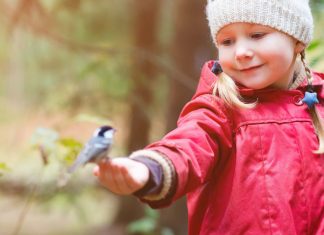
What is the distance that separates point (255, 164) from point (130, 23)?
19.8 feet

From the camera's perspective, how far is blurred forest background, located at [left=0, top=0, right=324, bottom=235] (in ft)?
17.4

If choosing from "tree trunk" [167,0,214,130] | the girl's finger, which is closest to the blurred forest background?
"tree trunk" [167,0,214,130]

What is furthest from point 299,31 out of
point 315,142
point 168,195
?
point 168,195

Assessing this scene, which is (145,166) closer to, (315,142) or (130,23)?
(315,142)

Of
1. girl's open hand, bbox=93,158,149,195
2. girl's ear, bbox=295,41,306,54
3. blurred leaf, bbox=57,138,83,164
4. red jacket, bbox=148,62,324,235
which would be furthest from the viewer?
blurred leaf, bbox=57,138,83,164

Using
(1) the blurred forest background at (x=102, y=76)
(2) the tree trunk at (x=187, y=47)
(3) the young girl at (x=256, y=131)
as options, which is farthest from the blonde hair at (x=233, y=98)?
(2) the tree trunk at (x=187, y=47)

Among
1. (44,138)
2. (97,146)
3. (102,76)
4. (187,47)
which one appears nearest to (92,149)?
(97,146)

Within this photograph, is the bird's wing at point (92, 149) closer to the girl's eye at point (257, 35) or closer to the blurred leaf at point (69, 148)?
the girl's eye at point (257, 35)

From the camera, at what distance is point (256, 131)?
194 centimetres

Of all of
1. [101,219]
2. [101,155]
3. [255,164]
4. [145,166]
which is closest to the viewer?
[101,155]

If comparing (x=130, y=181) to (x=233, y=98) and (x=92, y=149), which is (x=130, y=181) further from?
(x=233, y=98)

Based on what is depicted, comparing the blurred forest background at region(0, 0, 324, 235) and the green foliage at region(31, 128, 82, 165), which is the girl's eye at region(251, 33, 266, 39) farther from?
the blurred forest background at region(0, 0, 324, 235)

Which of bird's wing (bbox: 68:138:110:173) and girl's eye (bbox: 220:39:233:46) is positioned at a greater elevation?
girl's eye (bbox: 220:39:233:46)

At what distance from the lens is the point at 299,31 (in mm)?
2062
